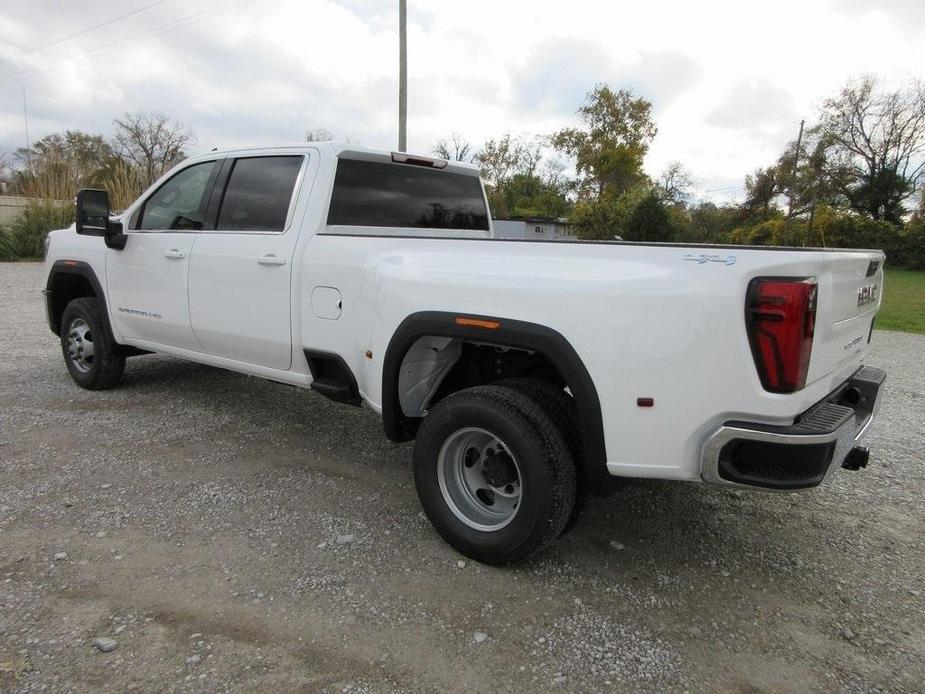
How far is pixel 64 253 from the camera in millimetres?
5480

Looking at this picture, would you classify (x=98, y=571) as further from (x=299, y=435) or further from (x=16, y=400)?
(x=16, y=400)

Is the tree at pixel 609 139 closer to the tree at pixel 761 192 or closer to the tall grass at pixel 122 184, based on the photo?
the tree at pixel 761 192

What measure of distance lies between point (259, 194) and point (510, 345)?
7.46ft

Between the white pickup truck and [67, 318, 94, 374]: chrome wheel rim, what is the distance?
91 cm

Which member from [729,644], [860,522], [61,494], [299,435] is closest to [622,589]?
[729,644]

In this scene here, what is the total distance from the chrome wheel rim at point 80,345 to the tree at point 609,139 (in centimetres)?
5283

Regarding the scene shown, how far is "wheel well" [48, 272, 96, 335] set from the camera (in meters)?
5.61

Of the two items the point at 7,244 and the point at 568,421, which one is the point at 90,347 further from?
the point at 7,244

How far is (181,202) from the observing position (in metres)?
4.68

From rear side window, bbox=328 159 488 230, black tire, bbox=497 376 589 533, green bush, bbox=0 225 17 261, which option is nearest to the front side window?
rear side window, bbox=328 159 488 230

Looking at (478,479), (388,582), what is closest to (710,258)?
(478,479)

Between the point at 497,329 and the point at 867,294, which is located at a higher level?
the point at 867,294

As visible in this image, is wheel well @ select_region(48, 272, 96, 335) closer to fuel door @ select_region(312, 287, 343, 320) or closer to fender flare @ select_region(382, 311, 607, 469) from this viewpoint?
fuel door @ select_region(312, 287, 343, 320)

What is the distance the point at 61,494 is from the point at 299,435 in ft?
4.97
